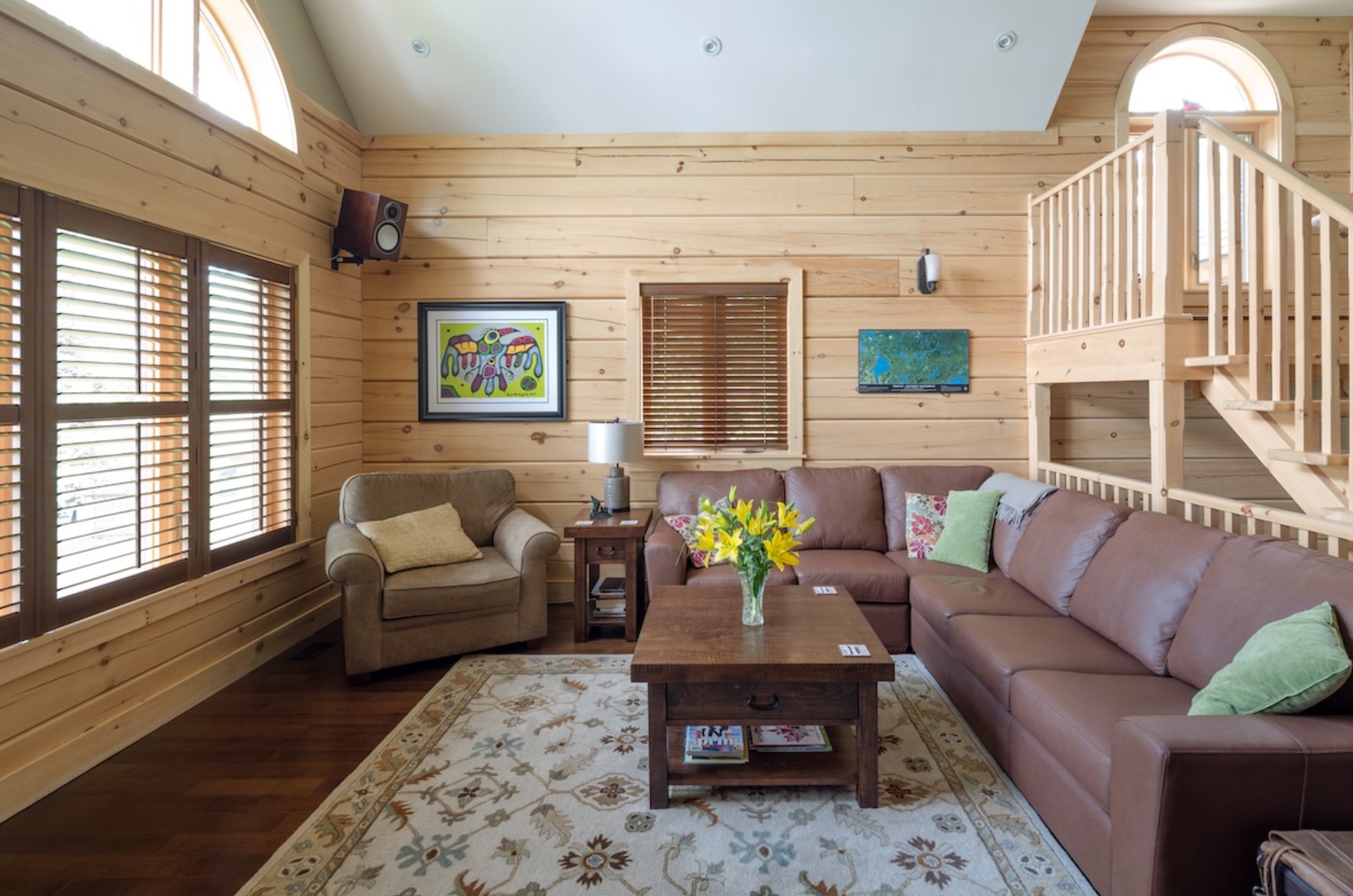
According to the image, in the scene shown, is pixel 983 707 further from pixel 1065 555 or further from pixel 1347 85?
pixel 1347 85

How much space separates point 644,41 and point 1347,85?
14.4ft

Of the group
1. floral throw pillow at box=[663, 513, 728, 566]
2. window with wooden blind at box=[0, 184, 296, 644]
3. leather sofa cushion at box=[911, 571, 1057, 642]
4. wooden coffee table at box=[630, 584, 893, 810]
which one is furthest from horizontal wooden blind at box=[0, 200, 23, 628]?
leather sofa cushion at box=[911, 571, 1057, 642]

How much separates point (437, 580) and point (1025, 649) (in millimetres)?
2558

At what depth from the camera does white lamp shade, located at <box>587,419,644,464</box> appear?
3975 millimetres

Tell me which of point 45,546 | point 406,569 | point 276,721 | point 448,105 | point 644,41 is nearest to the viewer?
point 45,546

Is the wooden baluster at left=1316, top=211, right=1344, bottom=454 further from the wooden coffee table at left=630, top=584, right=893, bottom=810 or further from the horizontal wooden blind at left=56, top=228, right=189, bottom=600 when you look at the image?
the horizontal wooden blind at left=56, top=228, right=189, bottom=600

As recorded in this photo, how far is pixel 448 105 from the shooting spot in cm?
430

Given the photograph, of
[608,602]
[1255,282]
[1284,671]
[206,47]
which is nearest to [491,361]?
[608,602]

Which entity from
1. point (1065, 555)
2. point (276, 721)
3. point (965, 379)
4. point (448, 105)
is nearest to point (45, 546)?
point (276, 721)

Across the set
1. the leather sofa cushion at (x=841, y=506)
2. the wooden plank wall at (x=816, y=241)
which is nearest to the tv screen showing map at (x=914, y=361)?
the wooden plank wall at (x=816, y=241)

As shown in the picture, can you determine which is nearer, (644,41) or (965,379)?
(644,41)

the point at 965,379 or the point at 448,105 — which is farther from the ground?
the point at 448,105

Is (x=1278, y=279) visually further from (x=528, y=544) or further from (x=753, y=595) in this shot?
(x=528, y=544)

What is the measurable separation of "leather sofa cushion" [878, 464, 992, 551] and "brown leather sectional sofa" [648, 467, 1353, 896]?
420mm
